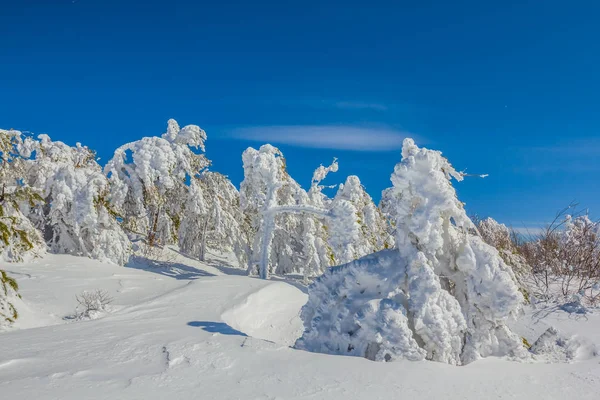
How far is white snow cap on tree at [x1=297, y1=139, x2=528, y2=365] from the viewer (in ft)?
15.2

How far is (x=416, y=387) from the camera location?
143 inches

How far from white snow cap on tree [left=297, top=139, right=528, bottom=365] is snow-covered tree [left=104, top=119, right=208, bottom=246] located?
463 inches

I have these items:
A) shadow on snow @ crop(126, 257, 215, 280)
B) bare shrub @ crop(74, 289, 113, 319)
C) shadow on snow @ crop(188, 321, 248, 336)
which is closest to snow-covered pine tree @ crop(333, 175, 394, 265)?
shadow on snow @ crop(126, 257, 215, 280)

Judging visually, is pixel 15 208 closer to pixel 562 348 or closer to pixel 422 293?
pixel 422 293

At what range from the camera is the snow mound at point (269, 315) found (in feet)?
26.0

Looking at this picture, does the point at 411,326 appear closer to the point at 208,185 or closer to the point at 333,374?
the point at 333,374

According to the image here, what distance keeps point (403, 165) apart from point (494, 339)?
219cm

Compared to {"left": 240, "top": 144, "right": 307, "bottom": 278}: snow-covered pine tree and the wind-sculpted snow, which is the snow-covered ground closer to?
the wind-sculpted snow

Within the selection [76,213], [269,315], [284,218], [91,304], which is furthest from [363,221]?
[91,304]

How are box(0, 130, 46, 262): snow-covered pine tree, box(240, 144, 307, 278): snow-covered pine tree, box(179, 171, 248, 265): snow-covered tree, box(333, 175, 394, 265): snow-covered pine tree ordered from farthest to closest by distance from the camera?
box(179, 171, 248, 265): snow-covered tree, box(240, 144, 307, 278): snow-covered pine tree, box(333, 175, 394, 265): snow-covered pine tree, box(0, 130, 46, 262): snow-covered pine tree

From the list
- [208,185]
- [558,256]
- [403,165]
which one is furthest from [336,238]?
[403,165]

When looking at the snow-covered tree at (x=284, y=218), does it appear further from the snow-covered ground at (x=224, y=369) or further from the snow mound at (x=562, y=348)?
the snow mound at (x=562, y=348)

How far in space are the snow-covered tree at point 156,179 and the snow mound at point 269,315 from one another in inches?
300

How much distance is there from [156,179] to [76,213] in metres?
3.54
